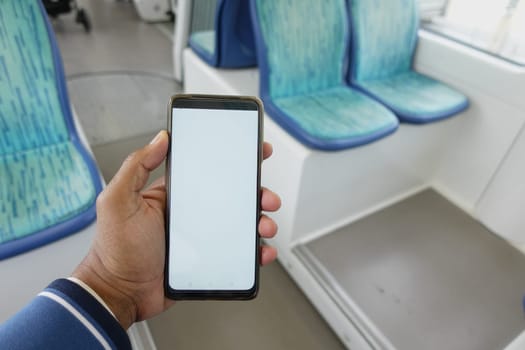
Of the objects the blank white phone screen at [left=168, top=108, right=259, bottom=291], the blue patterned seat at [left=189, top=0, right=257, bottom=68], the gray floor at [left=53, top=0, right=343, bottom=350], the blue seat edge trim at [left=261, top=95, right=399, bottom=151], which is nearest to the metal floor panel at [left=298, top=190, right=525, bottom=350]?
the gray floor at [left=53, top=0, right=343, bottom=350]

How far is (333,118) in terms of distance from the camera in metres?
1.00

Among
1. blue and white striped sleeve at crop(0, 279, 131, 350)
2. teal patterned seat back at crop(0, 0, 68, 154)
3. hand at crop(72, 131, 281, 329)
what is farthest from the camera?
teal patterned seat back at crop(0, 0, 68, 154)

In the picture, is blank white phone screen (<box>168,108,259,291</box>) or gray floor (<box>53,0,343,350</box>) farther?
gray floor (<box>53,0,343,350</box>)

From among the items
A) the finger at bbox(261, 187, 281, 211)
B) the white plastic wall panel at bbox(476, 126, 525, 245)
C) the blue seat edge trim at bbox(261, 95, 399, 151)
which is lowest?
the white plastic wall panel at bbox(476, 126, 525, 245)

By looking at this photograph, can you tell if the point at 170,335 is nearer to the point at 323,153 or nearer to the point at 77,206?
the point at 77,206

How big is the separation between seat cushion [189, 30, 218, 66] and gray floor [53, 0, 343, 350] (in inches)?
18.4

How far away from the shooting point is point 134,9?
3264 mm

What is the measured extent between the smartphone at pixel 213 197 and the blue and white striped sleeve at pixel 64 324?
126mm

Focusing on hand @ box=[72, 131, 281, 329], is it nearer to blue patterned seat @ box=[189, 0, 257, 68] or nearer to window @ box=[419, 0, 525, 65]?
blue patterned seat @ box=[189, 0, 257, 68]

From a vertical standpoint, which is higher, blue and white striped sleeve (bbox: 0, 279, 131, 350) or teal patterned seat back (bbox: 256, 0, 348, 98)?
teal patterned seat back (bbox: 256, 0, 348, 98)

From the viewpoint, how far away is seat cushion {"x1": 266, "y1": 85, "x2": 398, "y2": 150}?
3.01 feet

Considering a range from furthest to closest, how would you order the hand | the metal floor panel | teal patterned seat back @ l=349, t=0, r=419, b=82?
teal patterned seat back @ l=349, t=0, r=419, b=82, the metal floor panel, the hand

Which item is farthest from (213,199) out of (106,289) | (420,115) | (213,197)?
(420,115)

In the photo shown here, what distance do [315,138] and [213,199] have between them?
416 millimetres
